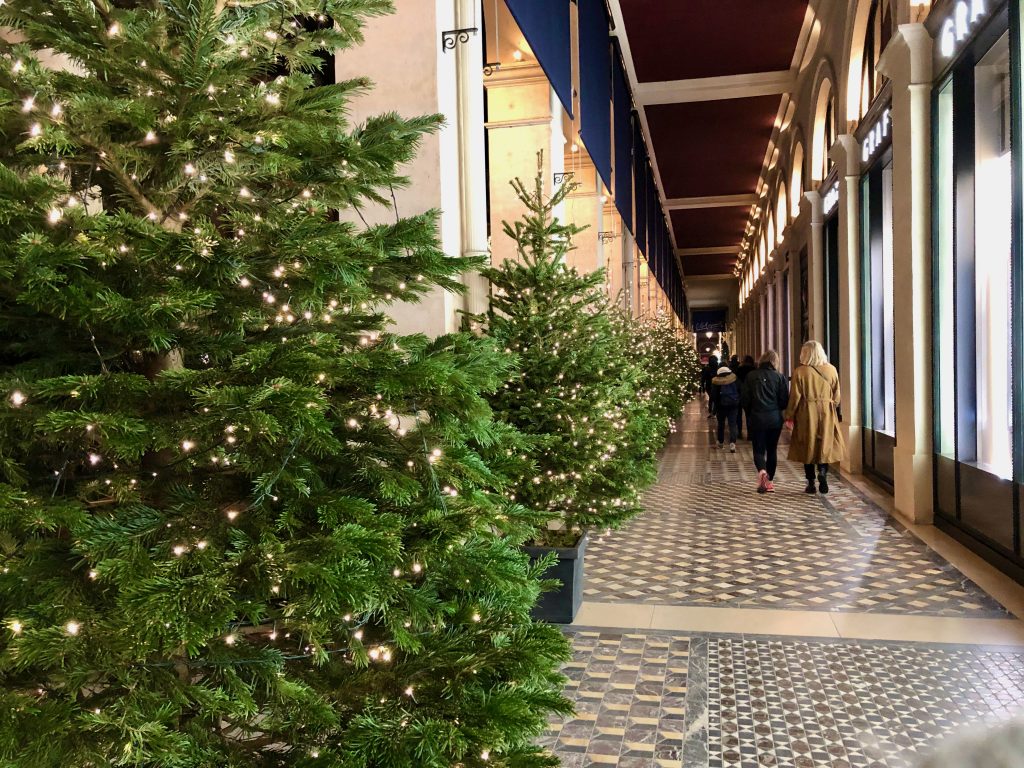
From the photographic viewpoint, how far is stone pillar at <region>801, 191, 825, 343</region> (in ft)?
46.1

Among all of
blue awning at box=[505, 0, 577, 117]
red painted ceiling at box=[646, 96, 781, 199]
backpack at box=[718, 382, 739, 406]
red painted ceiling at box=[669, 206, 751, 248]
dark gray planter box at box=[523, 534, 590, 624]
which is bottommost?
dark gray planter box at box=[523, 534, 590, 624]

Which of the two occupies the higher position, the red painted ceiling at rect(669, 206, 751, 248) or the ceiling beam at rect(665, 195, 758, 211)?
the red painted ceiling at rect(669, 206, 751, 248)

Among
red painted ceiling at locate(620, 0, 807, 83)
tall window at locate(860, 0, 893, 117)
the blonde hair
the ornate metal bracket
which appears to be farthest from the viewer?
red painted ceiling at locate(620, 0, 807, 83)

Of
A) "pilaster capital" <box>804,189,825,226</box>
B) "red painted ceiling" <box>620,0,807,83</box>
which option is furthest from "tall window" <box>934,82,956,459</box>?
"red painted ceiling" <box>620,0,807,83</box>

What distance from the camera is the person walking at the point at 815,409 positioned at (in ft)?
29.8

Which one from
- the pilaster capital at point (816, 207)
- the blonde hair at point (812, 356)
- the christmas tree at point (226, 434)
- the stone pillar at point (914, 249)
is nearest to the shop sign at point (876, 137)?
the stone pillar at point (914, 249)

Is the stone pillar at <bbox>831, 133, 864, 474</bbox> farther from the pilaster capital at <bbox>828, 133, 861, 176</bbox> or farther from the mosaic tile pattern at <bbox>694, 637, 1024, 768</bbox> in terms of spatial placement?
the mosaic tile pattern at <bbox>694, 637, 1024, 768</bbox>

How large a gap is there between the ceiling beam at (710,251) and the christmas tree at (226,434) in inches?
1740

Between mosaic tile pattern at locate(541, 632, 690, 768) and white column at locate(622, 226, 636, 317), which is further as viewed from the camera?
white column at locate(622, 226, 636, 317)

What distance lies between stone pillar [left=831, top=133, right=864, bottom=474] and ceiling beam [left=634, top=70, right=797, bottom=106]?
7474 millimetres

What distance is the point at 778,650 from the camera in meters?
4.51

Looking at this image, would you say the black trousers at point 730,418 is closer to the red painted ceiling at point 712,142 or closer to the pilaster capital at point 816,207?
the pilaster capital at point 816,207

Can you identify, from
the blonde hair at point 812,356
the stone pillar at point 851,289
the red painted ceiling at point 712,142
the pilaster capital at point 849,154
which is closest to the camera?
the blonde hair at point 812,356

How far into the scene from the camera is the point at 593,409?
5156 millimetres
